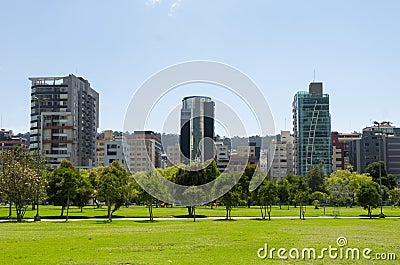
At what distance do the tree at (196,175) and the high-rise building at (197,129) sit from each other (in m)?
2.35

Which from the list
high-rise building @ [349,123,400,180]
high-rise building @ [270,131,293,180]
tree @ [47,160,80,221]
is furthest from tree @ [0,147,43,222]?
high-rise building @ [349,123,400,180]

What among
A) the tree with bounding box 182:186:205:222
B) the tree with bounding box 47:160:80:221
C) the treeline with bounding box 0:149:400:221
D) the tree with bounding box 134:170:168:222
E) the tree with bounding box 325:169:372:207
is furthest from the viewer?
the tree with bounding box 325:169:372:207

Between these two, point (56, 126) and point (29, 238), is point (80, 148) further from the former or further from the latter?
point (29, 238)

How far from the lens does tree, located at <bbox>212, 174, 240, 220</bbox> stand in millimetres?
48819

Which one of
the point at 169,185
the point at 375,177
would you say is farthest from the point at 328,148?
the point at 169,185

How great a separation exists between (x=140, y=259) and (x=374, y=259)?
819 centimetres

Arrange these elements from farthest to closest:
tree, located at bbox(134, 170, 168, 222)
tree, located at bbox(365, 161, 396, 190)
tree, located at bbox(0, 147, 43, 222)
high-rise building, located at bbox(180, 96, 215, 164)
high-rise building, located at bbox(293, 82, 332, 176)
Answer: high-rise building, located at bbox(293, 82, 332, 176)
tree, located at bbox(365, 161, 396, 190)
high-rise building, located at bbox(180, 96, 215, 164)
tree, located at bbox(134, 170, 168, 222)
tree, located at bbox(0, 147, 43, 222)

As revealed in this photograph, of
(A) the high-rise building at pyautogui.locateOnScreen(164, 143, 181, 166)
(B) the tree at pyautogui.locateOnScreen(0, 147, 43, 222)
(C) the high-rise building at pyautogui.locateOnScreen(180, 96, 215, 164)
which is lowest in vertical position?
(B) the tree at pyautogui.locateOnScreen(0, 147, 43, 222)

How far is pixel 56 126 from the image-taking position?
121m

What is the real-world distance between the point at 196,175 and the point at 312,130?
9029 centimetres

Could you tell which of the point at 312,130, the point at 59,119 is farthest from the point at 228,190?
the point at 312,130

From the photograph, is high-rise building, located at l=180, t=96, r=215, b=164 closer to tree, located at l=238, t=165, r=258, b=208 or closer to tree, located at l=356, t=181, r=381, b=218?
tree, located at l=238, t=165, r=258, b=208

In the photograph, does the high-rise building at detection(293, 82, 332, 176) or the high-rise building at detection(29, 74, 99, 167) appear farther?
the high-rise building at detection(293, 82, 332, 176)

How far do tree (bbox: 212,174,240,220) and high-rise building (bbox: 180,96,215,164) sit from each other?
6.26 metres
